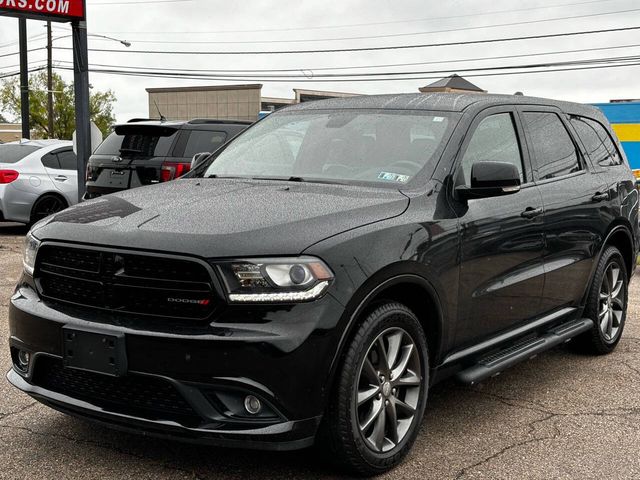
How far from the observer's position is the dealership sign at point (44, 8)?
1338 centimetres

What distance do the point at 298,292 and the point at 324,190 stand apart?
0.99 m

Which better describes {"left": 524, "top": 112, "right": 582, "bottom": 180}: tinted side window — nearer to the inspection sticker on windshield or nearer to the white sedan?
the inspection sticker on windshield

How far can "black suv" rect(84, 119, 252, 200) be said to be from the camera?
31.9 ft

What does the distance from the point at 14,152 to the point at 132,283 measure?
34.7ft

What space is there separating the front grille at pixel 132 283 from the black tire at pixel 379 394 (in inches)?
26.0

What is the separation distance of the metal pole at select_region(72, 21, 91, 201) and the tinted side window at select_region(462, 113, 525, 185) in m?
9.02

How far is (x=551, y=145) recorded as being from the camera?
5191mm

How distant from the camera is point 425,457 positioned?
3.83m

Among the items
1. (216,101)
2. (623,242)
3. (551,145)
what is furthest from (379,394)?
(216,101)

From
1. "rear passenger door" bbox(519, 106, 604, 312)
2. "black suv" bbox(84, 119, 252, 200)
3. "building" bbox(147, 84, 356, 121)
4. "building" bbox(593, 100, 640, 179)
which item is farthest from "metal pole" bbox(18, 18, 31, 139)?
"building" bbox(147, 84, 356, 121)

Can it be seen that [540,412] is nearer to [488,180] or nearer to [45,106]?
[488,180]

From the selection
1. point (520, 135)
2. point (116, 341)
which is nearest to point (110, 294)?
point (116, 341)

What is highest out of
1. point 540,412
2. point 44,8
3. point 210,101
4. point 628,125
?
point 44,8

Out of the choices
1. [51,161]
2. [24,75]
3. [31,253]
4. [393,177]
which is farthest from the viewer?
[24,75]
